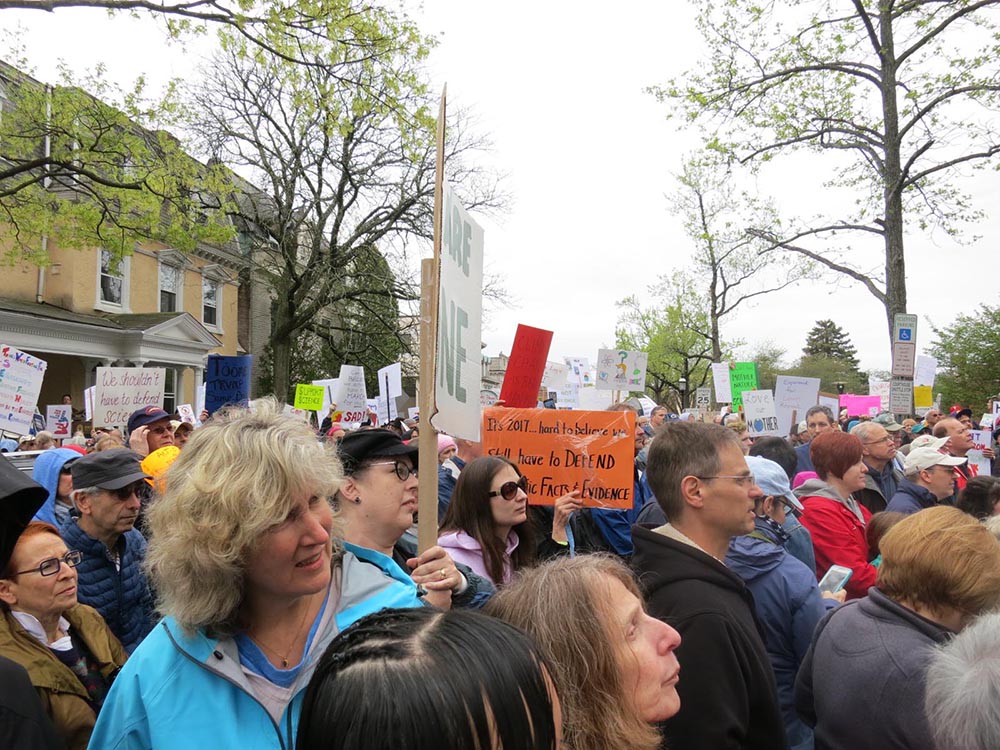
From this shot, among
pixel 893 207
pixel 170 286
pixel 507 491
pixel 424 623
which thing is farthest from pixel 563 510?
pixel 170 286

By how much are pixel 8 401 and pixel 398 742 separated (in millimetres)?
8835

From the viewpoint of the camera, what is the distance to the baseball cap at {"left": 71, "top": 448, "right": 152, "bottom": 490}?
3498 millimetres

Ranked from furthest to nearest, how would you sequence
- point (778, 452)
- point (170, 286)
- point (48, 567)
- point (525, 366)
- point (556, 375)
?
point (170, 286) < point (556, 375) < point (778, 452) < point (525, 366) < point (48, 567)

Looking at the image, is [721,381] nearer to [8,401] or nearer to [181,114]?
[181,114]

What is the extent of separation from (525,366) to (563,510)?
1.07m

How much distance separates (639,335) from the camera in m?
47.5

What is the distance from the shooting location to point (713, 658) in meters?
2.15

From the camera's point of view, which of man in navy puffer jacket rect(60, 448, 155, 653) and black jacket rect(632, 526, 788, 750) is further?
man in navy puffer jacket rect(60, 448, 155, 653)

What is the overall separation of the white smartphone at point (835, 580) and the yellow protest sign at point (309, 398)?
11.4 metres

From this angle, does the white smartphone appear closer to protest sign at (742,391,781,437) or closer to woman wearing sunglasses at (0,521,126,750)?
woman wearing sunglasses at (0,521,126,750)

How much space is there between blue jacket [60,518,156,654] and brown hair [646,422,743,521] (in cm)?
243

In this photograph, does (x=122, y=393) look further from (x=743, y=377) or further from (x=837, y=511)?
(x=743, y=377)

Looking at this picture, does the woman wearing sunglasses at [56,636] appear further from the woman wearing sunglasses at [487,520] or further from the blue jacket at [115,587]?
the woman wearing sunglasses at [487,520]

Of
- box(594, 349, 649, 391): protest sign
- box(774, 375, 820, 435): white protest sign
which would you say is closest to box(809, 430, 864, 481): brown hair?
box(774, 375, 820, 435): white protest sign
